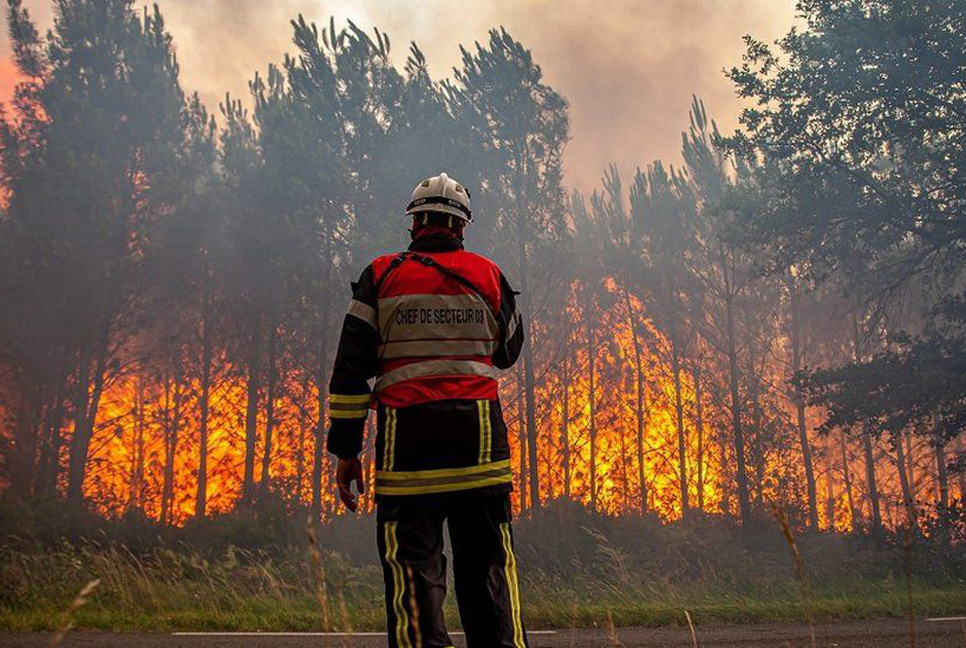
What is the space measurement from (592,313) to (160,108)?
1622 centimetres

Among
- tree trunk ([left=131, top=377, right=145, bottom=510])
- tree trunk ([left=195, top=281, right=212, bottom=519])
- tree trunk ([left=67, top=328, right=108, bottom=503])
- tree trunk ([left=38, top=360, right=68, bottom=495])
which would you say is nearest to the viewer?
tree trunk ([left=38, top=360, right=68, bottom=495])

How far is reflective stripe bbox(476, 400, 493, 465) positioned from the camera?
302 centimetres

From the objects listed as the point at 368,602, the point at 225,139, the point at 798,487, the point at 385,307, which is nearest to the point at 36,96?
the point at 225,139

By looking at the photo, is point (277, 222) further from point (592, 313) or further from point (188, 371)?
point (592, 313)

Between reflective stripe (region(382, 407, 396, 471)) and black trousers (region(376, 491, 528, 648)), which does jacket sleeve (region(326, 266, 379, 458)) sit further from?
black trousers (region(376, 491, 528, 648))

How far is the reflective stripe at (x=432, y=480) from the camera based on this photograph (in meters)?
2.91

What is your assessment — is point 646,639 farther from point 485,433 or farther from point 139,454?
point 139,454

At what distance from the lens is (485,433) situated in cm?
305

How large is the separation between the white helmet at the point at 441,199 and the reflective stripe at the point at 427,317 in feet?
1.36

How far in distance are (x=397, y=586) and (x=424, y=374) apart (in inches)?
32.6

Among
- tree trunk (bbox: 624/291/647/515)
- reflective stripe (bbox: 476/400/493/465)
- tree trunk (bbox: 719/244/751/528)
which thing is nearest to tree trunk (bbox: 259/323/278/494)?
tree trunk (bbox: 624/291/647/515)

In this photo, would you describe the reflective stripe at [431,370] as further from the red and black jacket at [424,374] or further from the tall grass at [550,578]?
the tall grass at [550,578]

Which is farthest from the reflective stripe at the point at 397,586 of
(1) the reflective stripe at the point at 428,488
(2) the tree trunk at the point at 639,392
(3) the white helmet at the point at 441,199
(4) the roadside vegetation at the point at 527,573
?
(2) the tree trunk at the point at 639,392

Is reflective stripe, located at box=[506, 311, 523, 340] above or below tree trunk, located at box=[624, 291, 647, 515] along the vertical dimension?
below
